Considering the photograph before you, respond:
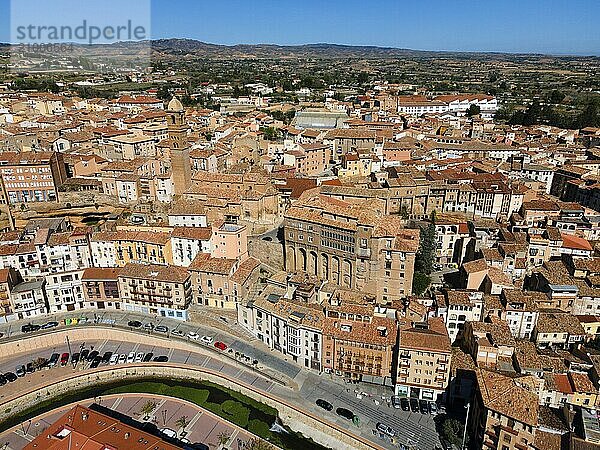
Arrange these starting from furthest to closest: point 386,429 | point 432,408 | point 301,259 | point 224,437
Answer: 1. point 301,259
2. point 432,408
3. point 224,437
4. point 386,429

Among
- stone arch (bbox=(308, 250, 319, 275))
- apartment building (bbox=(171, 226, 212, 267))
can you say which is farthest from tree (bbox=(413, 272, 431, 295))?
apartment building (bbox=(171, 226, 212, 267))

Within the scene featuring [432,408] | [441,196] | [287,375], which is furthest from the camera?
[441,196]

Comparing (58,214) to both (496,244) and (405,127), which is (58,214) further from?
(405,127)

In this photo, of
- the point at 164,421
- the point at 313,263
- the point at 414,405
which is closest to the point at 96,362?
the point at 164,421

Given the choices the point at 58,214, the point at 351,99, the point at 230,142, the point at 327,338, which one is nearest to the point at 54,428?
the point at 327,338

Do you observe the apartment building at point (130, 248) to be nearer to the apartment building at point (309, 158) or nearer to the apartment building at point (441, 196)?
the apartment building at point (441, 196)

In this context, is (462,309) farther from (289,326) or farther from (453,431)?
(289,326)

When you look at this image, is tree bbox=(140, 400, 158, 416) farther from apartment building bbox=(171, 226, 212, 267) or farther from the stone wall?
apartment building bbox=(171, 226, 212, 267)

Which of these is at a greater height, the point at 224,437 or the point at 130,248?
the point at 130,248
